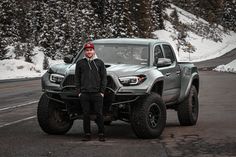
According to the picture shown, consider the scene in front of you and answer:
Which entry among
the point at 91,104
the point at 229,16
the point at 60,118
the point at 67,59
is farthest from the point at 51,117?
the point at 229,16

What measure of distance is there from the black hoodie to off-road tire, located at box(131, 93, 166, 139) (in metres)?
0.82

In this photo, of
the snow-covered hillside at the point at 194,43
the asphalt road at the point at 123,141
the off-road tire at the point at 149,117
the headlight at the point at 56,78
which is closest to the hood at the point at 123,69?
the headlight at the point at 56,78

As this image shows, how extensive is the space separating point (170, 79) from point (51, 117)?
8.70ft

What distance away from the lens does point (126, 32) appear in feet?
264

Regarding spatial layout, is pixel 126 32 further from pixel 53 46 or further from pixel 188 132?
pixel 188 132

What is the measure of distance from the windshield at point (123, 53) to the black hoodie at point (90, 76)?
1295 millimetres

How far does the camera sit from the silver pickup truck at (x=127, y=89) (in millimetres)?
9938

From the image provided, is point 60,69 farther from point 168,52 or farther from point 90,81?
point 168,52

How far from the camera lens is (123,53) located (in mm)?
11289

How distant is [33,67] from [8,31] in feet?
85.0

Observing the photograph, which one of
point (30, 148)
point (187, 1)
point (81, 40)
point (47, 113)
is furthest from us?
point (187, 1)

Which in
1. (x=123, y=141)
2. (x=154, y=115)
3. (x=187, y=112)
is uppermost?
(x=154, y=115)

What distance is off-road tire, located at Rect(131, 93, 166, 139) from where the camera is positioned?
9.90 metres

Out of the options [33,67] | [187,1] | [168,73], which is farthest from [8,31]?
[187,1]
